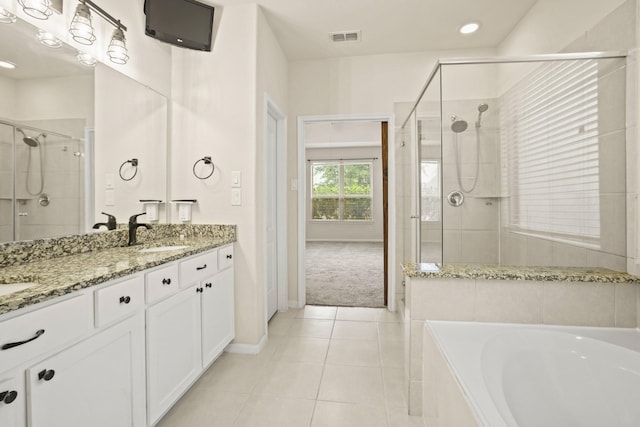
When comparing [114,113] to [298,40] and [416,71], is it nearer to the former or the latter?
[298,40]

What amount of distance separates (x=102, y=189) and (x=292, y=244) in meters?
1.81

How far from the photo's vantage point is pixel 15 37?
141cm

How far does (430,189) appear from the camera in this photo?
2.21 metres

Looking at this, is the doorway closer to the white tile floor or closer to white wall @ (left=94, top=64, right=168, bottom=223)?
the white tile floor

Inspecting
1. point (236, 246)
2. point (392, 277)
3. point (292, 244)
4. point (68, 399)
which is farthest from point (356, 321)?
point (68, 399)

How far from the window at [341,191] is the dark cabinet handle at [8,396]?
755cm

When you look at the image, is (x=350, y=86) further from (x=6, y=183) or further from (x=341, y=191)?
(x=341, y=191)

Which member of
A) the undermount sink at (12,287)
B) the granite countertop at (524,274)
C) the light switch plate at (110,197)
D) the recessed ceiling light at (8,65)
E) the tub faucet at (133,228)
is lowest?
the granite countertop at (524,274)

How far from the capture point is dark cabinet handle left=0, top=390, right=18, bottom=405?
810 millimetres

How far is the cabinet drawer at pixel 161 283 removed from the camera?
55.7 inches

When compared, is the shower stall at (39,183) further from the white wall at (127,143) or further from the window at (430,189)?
the window at (430,189)

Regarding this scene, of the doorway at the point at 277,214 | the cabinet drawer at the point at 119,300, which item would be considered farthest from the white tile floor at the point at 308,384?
the cabinet drawer at the point at 119,300

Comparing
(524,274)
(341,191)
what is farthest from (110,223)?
(341,191)

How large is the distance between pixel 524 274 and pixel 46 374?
1968mm
